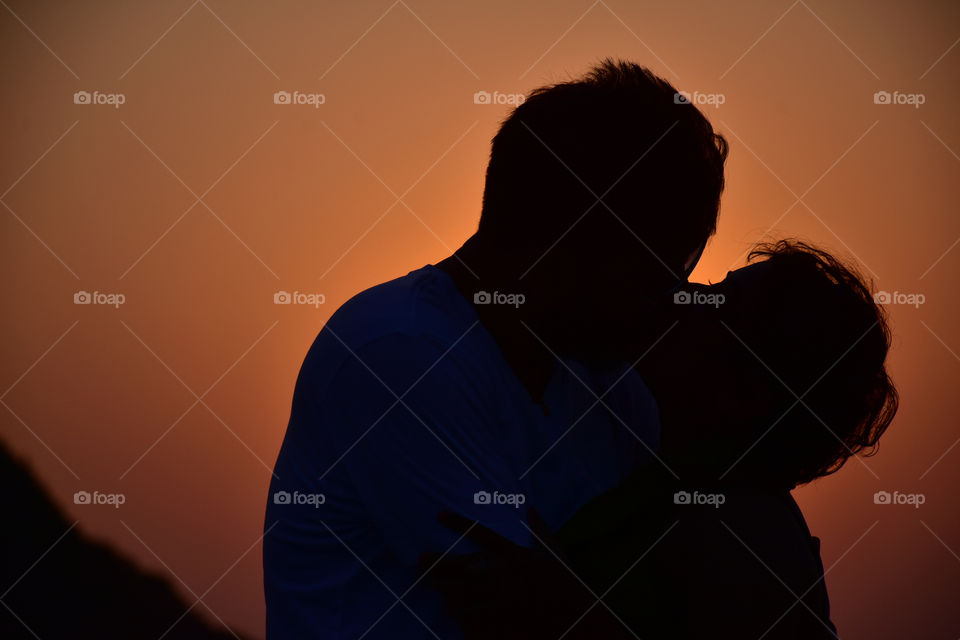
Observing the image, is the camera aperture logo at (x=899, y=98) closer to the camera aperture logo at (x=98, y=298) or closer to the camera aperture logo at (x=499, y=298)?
the camera aperture logo at (x=499, y=298)

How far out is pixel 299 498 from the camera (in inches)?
30.8

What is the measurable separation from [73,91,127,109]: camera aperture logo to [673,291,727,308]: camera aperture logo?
1698mm

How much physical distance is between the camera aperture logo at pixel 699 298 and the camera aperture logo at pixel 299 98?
1242mm

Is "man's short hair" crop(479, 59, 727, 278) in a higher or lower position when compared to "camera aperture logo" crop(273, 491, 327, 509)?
higher

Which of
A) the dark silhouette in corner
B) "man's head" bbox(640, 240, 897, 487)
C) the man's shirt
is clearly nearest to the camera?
the man's shirt

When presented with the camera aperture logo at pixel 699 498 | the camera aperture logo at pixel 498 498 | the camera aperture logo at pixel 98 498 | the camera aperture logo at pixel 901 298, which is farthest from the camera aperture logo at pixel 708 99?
the camera aperture logo at pixel 98 498

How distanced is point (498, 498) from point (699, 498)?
425 mm

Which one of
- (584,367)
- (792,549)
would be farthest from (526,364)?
(792,549)

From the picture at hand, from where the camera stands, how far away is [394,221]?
6.16 ft

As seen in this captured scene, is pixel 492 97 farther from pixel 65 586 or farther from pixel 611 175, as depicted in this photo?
pixel 65 586

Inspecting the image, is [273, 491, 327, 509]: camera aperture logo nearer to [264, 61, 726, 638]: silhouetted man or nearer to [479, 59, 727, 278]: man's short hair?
[264, 61, 726, 638]: silhouetted man

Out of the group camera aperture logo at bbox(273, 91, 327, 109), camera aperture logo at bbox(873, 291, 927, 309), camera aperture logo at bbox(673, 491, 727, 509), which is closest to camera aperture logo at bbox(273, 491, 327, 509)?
camera aperture logo at bbox(673, 491, 727, 509)

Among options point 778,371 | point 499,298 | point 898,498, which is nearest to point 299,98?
point 499,298

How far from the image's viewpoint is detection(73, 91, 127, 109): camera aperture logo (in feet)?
6.20
